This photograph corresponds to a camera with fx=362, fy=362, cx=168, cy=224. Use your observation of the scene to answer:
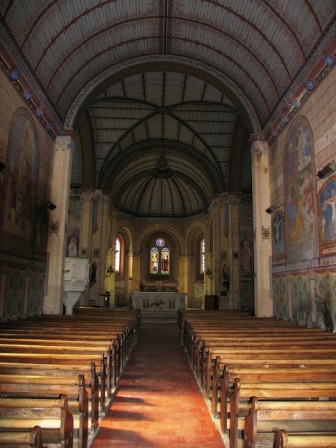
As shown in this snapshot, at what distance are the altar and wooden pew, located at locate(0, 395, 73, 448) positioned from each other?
69.3 feet

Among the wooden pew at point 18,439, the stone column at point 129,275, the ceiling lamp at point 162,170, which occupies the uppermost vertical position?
the ceiling lamp at point 162,170

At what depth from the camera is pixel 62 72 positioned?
13.6 metres

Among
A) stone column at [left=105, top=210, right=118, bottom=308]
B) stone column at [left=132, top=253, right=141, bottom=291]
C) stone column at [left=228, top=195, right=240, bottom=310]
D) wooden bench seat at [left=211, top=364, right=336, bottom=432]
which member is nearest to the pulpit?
wooden bench seat at [left=211, top=364, right=336, bottom=432]

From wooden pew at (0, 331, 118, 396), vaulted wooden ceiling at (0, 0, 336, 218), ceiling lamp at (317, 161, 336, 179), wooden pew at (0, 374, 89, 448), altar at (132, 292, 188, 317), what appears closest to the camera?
wooden pew at (0, 374, 89, 448)

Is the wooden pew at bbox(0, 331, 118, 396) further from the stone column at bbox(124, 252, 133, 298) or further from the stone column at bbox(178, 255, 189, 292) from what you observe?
the stone column at bbox(178, 255, 189, 292)

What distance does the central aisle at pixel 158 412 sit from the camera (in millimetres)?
4977

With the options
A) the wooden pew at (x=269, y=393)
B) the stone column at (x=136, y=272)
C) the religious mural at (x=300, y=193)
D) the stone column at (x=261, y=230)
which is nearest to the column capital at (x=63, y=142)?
the stone column at (x=261, y=230)

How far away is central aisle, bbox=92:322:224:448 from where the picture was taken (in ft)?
16.3

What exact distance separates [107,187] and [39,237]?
12.9 metres

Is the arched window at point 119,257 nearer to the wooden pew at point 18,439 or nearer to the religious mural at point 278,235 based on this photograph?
the religious mural at point 278,235

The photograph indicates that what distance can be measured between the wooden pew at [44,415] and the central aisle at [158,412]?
115 cm

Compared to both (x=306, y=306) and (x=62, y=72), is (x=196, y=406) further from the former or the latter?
(x=62, y=72)

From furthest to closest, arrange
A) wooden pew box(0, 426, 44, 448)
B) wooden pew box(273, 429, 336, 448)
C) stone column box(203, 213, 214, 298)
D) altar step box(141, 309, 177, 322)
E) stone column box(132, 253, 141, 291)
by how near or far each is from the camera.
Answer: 1. stone column box(132, 253, 141, 291)
2. stone column box(203, 213, 214, 298)
3. altar step box(141, 309, 177, 322)
4. wooden pew box(273, 429, 336, 448)
5. wooden pew box(0, 426, 44, 448)

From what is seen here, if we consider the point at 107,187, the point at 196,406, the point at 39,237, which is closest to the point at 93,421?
the point at 196,406
